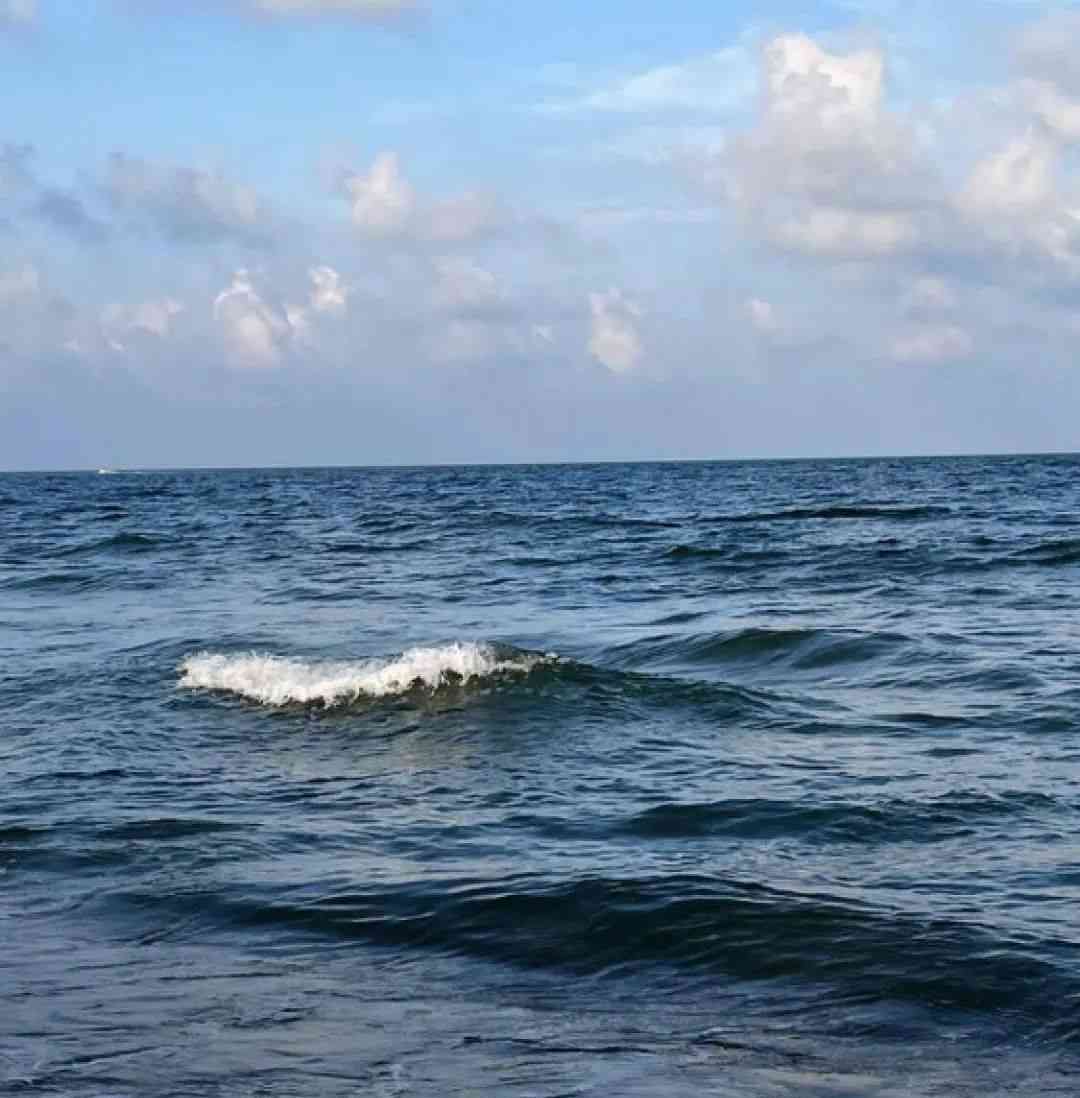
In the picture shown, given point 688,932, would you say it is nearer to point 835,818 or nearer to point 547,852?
point 547,852

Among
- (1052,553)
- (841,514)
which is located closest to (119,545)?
(841,514)

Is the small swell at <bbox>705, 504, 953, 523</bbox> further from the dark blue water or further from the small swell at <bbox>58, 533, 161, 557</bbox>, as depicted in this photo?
the dark blue water

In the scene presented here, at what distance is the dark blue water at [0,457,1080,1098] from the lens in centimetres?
630

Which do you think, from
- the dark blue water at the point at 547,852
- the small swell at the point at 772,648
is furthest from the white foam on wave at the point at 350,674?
the small swell at the point at 772,648

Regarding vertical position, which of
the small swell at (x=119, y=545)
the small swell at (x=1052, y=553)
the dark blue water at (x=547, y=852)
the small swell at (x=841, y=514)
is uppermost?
the small swell at (x=841, y=514)

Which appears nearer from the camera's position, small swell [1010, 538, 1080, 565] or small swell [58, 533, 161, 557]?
small swell [1010, 538, 1080, 565]

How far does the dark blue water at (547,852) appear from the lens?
630 cm

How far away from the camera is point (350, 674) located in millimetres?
15820

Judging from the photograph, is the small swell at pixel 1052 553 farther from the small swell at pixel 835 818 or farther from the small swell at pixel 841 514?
the small swell at pixel 835 818

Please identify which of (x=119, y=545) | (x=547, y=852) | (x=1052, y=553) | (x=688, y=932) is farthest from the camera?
(x=119, y=545)

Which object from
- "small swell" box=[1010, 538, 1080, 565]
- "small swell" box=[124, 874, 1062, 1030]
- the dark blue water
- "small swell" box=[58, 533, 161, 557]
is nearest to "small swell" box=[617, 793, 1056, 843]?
the dark blue water

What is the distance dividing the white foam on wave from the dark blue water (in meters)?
0.06

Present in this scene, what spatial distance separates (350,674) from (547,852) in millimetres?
6748

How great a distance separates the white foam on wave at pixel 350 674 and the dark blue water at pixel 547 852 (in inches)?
2.2
